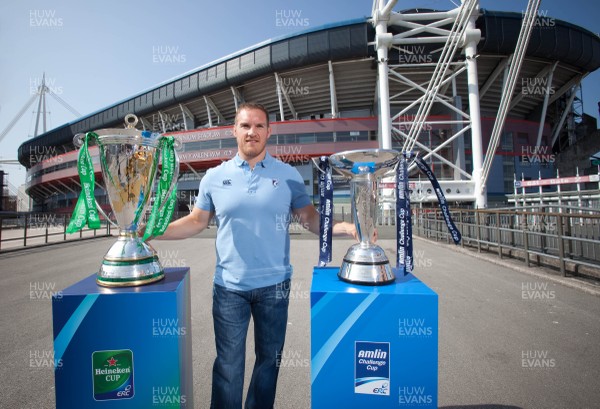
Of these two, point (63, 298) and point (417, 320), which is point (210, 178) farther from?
point (417, 320)

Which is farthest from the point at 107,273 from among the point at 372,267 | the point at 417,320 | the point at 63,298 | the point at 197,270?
the point at 197,270

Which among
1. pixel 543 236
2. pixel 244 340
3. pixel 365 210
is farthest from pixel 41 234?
pixel 543 236

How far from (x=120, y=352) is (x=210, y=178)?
876 mm

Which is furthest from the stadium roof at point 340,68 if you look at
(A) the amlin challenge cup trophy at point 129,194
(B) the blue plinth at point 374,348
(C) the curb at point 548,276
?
(B) the blue plinth at point 374,348

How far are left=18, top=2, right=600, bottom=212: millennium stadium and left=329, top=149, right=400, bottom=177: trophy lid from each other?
13.9m

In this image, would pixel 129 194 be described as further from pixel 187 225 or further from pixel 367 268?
pixel 367 268

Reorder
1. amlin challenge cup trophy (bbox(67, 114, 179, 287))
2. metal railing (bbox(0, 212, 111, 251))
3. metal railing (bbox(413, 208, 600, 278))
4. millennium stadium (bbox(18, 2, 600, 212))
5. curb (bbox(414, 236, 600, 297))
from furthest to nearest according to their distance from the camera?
millennium stadium (bbox(18, 2, 600, 212))
metal railing (bbox(0, 212, 111, 251))
metal railing (bbox(413, 208, 600, 278))
curb (bbox(414, 236, 600, 297))
amlin challenge cup trophy (bbox(67, 114, 179, 287))

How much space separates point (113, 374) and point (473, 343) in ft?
9.99

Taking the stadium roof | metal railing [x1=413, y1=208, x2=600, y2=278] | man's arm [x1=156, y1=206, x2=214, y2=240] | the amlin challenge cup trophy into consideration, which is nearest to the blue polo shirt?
man's arm [x1=156, y1=206, x2=214, y2=240]

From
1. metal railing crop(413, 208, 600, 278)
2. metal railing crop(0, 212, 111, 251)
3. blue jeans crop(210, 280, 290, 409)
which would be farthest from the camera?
metal railing crop(0, 212, 111, 251)

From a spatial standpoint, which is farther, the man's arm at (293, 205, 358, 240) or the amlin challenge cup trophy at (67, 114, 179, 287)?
the man's arm at (293, 205, 358, 240)

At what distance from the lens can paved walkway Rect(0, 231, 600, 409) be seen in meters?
2.10

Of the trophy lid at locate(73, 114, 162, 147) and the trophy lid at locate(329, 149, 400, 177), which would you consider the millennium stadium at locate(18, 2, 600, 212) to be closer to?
the trophy lid at locate(329, 149, 400, 177)

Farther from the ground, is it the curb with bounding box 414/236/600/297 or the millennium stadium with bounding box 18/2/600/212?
the millennium stadium with bounding box 18/2/600/212
